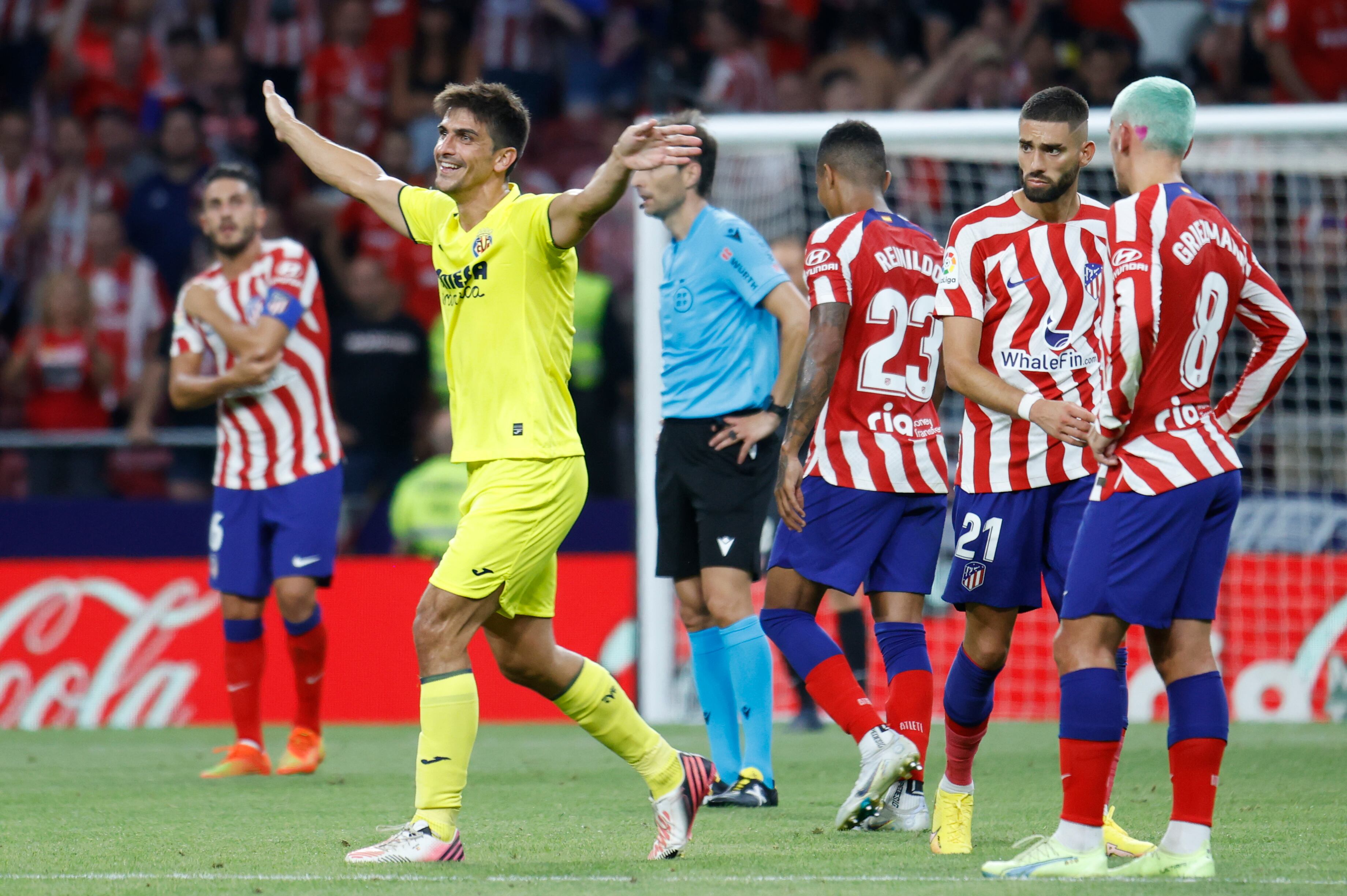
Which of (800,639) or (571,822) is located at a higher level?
(800,639)

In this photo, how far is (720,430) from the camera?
6.27 m

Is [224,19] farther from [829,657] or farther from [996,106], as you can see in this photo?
[829,657]

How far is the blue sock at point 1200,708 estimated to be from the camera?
427 cm

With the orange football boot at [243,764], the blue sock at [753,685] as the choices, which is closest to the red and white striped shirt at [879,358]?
the blue sock at [753,685]

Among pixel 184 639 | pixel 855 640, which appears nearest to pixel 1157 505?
pixel 855 640

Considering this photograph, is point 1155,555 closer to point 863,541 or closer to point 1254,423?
point 863,541

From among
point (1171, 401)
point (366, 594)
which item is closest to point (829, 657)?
point (1171, 401)

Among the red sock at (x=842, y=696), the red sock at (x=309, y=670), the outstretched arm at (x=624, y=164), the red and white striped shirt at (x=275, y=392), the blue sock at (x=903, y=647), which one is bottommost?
the red sock at (x=309, y=670)

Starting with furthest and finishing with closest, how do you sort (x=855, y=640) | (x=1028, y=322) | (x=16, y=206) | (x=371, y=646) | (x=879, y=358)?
1. (x=16, y=206)
2. (x=371, y=646)
3. (x=855, y=640)
4. (x=879, y=358)
5. (x=1028, y=322)

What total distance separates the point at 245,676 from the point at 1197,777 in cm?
440

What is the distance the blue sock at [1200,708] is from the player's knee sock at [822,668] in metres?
1.18

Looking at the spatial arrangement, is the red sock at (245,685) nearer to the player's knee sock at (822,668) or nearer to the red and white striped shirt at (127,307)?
the player's knee sock at (822,668)

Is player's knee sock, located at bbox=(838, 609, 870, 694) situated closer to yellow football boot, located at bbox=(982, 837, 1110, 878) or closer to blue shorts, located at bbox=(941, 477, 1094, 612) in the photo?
blue shorts, located at bbox=(941, 477, 1094, 612)

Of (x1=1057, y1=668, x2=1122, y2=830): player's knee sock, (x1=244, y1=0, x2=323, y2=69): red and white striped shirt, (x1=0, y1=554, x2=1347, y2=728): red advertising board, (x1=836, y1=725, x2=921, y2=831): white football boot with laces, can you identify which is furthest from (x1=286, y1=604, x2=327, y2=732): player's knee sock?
(x1=244, y1=0, x2=323, y2=69): red and white striped shirt
